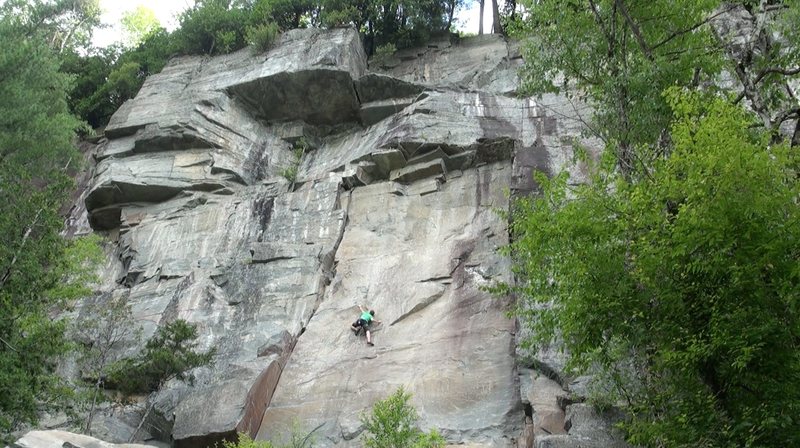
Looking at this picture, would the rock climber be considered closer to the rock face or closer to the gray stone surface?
the rock face

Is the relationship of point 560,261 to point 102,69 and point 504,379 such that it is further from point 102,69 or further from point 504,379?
point 102,69

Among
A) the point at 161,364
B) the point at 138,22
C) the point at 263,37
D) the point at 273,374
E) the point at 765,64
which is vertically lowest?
the point at 161,364

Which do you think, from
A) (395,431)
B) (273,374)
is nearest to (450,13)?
(273,374)

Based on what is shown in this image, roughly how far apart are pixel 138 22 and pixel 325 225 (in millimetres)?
27091

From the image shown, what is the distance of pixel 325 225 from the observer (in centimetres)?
2023

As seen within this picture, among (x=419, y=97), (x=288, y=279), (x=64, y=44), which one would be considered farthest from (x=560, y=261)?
(x=64, y=44)

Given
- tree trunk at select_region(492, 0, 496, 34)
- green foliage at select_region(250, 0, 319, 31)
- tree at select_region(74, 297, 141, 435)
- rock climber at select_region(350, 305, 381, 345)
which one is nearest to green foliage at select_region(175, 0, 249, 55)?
green foliage at select_region(250, 0, 319, 31)

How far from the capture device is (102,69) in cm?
3275

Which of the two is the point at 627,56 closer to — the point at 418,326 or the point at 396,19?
the point at 418,326

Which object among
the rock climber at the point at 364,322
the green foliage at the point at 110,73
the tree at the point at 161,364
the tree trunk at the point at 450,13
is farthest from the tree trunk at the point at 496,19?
the tree at the point at 161,364

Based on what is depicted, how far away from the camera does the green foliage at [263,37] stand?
91.2 ft

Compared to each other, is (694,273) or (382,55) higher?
(382,55)

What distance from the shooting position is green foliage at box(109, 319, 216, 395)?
1455 cm

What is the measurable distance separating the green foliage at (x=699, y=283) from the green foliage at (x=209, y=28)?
22879 mm
